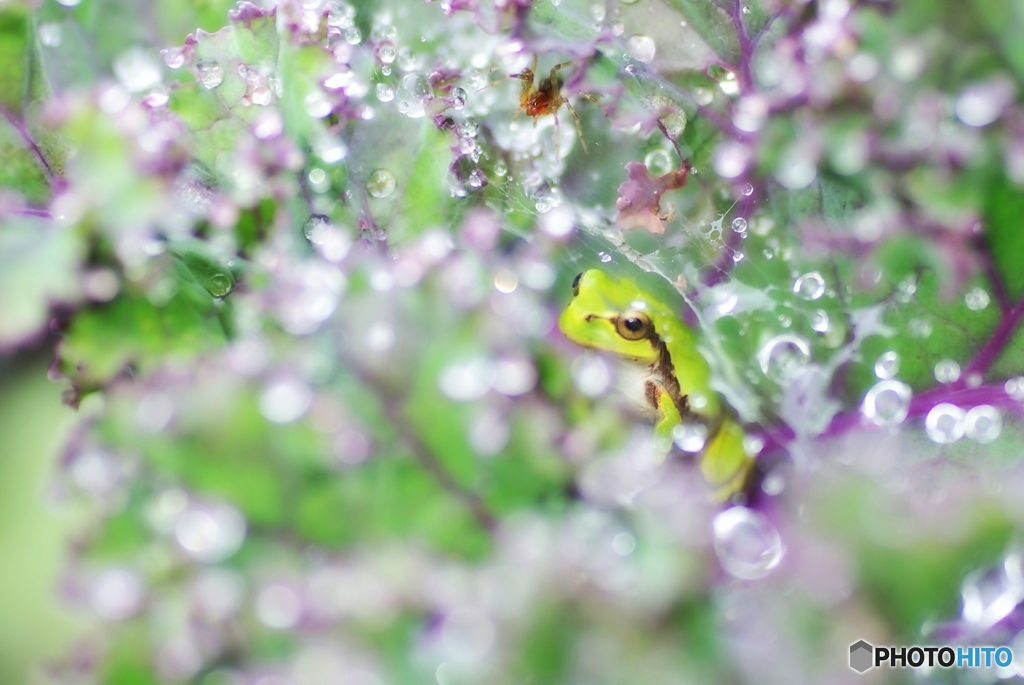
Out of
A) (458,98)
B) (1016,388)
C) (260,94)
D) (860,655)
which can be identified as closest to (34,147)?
(260,94)

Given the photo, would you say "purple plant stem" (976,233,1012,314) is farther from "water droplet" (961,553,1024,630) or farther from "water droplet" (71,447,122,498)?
"water droplet" (71,447,122,498)

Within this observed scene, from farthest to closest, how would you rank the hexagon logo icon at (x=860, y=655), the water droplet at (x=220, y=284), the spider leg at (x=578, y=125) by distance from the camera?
the spider leg at (x=578, y=125) → the water droplet at (x=220, y=284) → the hexagon logo icon at (x=860, y=655)

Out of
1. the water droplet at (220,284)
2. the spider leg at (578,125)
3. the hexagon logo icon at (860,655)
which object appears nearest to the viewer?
the hexagon logo icon at (860,655)

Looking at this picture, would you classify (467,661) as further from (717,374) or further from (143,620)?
(717,374)

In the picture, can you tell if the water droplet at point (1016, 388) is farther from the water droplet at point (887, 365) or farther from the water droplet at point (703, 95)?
the water droplet at point (703, 95)

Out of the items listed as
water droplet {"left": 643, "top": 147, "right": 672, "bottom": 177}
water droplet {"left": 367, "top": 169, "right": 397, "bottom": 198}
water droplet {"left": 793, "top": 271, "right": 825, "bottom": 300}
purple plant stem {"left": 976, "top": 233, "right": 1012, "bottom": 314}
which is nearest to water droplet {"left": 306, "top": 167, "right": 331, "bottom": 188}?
water droplet {"left": 367, "top": 169, "right": 397, "bottom": 198}

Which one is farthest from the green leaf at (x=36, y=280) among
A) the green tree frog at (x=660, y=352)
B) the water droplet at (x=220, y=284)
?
the green tree frog at (x=660, y=352)

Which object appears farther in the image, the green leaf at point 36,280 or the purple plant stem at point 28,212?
the purple plant stem at point 28,212
